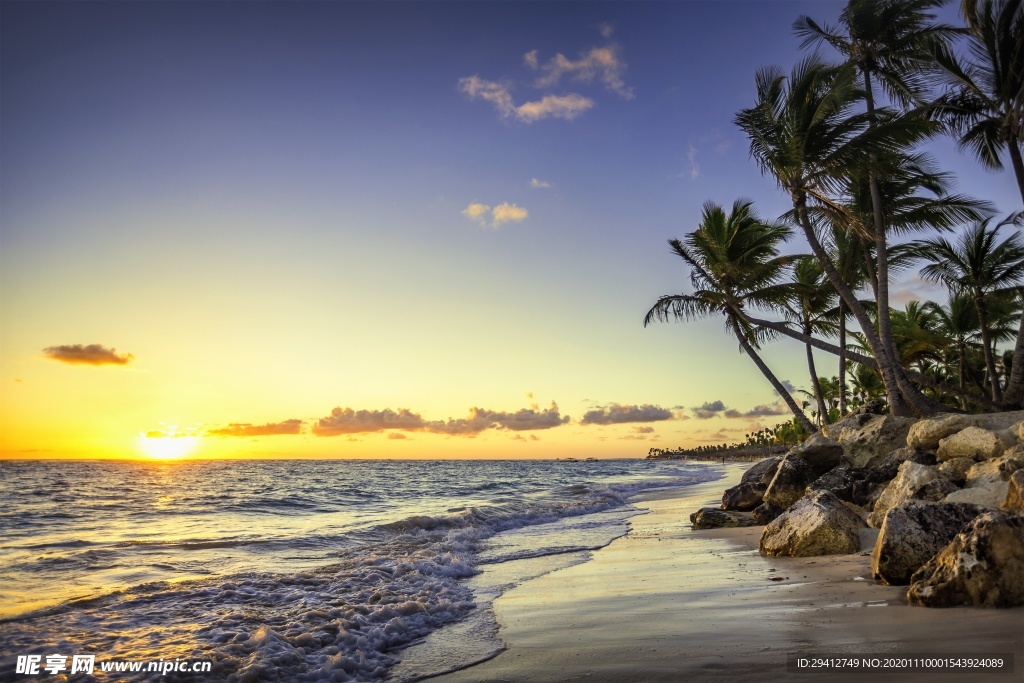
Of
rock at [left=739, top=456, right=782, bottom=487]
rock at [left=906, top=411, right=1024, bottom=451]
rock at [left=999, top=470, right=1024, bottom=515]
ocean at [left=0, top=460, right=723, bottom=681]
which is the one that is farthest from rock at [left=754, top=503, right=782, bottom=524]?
rock at [left=999, top=470, right=1024, bottom=515]

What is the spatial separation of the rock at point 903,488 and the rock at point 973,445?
4.42ft

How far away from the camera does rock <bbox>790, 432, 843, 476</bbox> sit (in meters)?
13.7

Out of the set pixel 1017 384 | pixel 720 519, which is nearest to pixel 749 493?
pixel 720 519

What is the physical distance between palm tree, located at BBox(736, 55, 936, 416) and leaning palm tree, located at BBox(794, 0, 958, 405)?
0.50 meters

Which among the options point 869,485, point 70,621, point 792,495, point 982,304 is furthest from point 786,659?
point 982,304

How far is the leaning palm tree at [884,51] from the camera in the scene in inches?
663

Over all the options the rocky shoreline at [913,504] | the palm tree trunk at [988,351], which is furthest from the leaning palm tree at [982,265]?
the rocky shoreline at [913,504]

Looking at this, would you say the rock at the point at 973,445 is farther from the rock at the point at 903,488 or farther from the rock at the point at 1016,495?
the rock at the point at 1016,495

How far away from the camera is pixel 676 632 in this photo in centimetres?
511

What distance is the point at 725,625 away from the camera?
17.0 ft

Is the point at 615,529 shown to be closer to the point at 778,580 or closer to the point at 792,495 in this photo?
the point at 792,495

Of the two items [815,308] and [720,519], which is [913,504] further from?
[815,308]

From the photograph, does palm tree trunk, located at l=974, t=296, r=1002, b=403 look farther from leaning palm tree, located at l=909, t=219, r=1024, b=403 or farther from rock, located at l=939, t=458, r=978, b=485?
rock, located at l=939, t=458, r=978, b=485

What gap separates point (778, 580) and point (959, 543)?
208 centimetres
